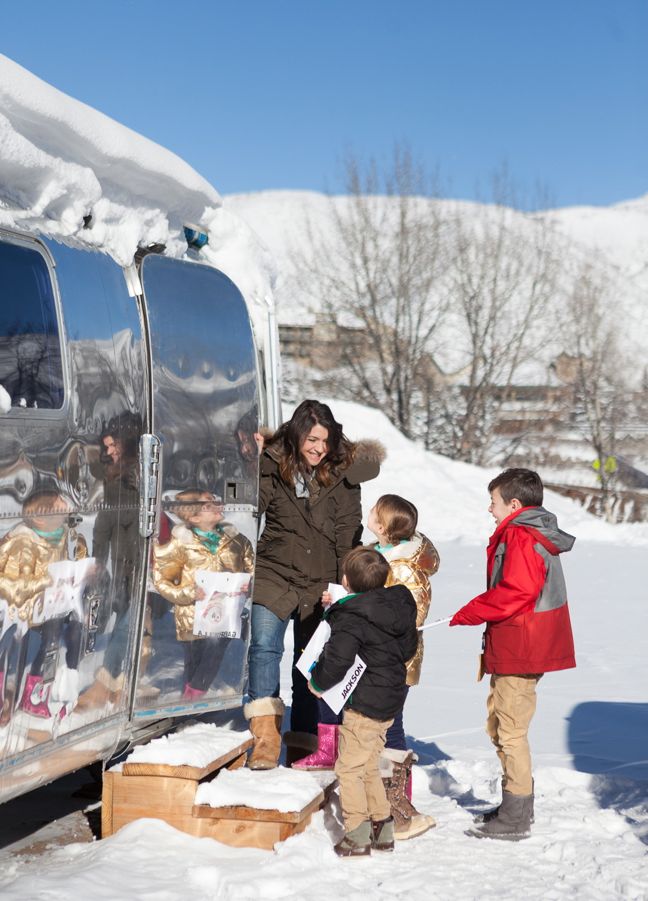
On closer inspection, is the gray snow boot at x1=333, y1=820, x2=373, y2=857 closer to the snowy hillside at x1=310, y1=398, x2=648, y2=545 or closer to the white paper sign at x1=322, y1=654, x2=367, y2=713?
the white paper sign at x1=322, y1=654, x2=367, y2=713

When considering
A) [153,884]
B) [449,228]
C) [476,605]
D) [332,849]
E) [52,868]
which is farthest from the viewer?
[449,228]

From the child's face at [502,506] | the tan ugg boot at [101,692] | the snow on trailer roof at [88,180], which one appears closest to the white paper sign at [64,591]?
the tan ugg boot at [101,692]

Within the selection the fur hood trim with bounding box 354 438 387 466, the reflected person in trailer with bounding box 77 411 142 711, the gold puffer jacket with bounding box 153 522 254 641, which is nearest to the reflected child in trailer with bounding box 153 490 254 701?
the gold puffer jacket with bounding box 153 522 254 641

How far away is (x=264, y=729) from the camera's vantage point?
4.84 metres

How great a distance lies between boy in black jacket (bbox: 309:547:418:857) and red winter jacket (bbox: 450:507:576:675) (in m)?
0.39

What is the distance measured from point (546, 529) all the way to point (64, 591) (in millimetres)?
1999

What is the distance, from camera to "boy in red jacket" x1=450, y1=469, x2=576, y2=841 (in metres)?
4.50

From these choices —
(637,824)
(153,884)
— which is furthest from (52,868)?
(637,824)

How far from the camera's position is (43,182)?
12.7 ft

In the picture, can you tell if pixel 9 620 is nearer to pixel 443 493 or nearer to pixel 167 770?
pixel 167 770

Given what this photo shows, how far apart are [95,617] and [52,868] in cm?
90

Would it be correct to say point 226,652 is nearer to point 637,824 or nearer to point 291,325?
point 637,824

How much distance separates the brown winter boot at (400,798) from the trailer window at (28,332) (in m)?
2.00

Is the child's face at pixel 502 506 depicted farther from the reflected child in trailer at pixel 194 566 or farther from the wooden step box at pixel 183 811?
the wooden step box at pixel 183 811
